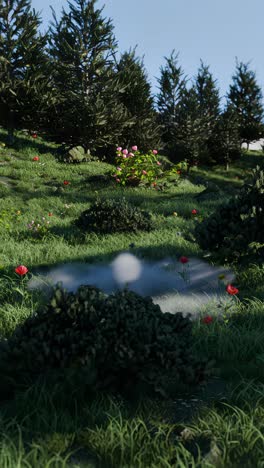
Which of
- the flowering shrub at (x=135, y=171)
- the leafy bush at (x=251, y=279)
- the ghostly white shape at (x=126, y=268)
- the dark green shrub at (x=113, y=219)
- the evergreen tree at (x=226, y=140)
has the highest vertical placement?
the evergreen tree at (x=226, y=140)

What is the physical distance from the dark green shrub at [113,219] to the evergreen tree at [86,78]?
921 cm

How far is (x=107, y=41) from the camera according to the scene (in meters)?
17.3

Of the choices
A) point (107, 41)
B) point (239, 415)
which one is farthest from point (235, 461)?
point (107, 41)

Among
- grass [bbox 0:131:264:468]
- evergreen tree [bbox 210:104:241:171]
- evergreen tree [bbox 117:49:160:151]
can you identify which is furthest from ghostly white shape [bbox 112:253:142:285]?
evergreen tree [bbox 210:104:241:171]

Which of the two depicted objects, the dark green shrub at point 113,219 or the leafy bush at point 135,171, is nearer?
the dark green shrub at point 113,219

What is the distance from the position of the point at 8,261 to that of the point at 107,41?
1381cm

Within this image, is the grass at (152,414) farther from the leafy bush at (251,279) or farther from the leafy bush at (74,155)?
the leafy bush at (74,155)

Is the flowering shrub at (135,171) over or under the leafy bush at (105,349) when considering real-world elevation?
over

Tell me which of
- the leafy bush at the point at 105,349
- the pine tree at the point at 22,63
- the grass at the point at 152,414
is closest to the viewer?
the grass at the point at 152,414

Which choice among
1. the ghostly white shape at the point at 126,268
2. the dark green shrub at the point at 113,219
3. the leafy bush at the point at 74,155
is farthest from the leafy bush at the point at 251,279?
the leafy bush at the point at 74,155

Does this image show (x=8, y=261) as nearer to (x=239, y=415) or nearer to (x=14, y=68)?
(x=239, y=415)

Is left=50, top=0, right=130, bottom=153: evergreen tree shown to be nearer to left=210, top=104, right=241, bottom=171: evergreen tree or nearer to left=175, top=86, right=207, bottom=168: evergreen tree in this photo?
left=175, top=86, right=207, bottom=168: evergreen tree

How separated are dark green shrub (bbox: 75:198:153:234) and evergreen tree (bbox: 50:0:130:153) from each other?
9.21 meters

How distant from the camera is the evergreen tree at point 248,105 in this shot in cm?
3056
